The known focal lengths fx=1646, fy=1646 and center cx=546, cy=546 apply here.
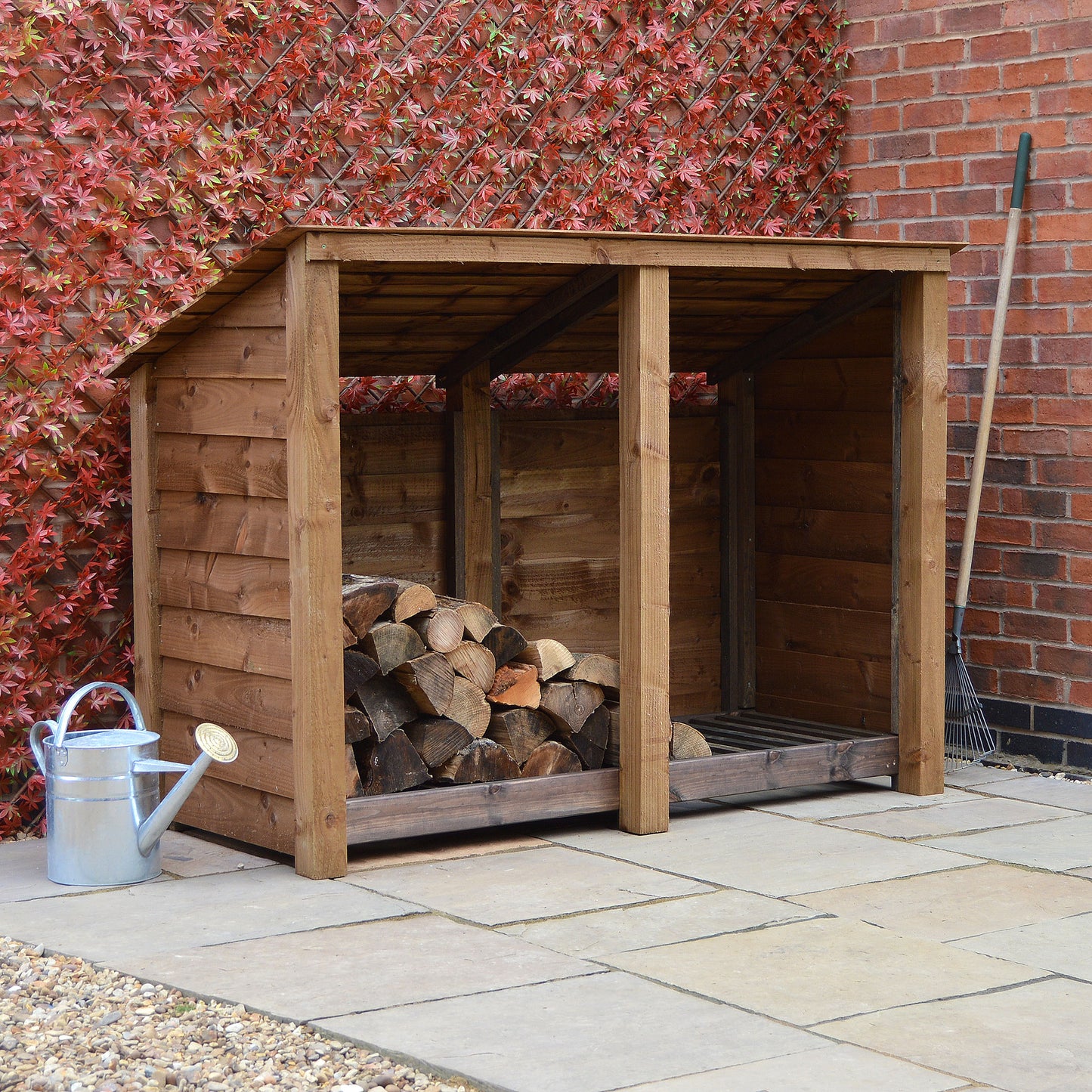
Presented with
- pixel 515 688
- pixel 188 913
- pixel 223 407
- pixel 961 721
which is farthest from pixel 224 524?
pixel 961 721

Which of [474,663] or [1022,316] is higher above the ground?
[1022,316]

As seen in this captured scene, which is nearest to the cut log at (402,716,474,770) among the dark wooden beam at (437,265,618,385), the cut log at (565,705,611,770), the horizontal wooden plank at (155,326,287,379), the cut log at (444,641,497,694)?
the cut log at (444,641,497,694)

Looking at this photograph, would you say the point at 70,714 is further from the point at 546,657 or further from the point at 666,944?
the point at 666,944

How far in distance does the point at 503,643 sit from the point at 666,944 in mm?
1233

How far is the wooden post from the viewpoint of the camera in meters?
4.25

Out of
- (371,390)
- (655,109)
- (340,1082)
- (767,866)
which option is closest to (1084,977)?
(767,866)

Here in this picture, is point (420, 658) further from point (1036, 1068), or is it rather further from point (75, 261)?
point (1036, 1068)

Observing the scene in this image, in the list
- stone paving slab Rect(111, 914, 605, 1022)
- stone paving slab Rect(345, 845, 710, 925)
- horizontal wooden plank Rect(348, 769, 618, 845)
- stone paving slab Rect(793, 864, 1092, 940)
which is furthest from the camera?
horizontal wooden plank Rect(348, 769, 618, 845)

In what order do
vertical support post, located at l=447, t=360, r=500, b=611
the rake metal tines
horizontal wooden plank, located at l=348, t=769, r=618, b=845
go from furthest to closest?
1. the rake metal tines
2. vertical support post, located at l=447, t=360, r=500, b=611
3. horizontal wooden plank, located at l=348, t=769, r=618, b=845

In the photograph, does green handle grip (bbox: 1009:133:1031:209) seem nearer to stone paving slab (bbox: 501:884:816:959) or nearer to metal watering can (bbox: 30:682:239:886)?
stone paving slab (bbox: 501:884:816:959)

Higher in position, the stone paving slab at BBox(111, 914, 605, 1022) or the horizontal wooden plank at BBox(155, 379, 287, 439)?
the horizontal wooden plank at BBox(155, 379, 287, 439)

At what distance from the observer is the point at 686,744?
4676 mm

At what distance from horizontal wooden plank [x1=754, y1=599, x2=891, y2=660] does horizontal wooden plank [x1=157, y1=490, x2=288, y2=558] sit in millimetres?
2150

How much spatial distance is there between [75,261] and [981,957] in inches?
115
